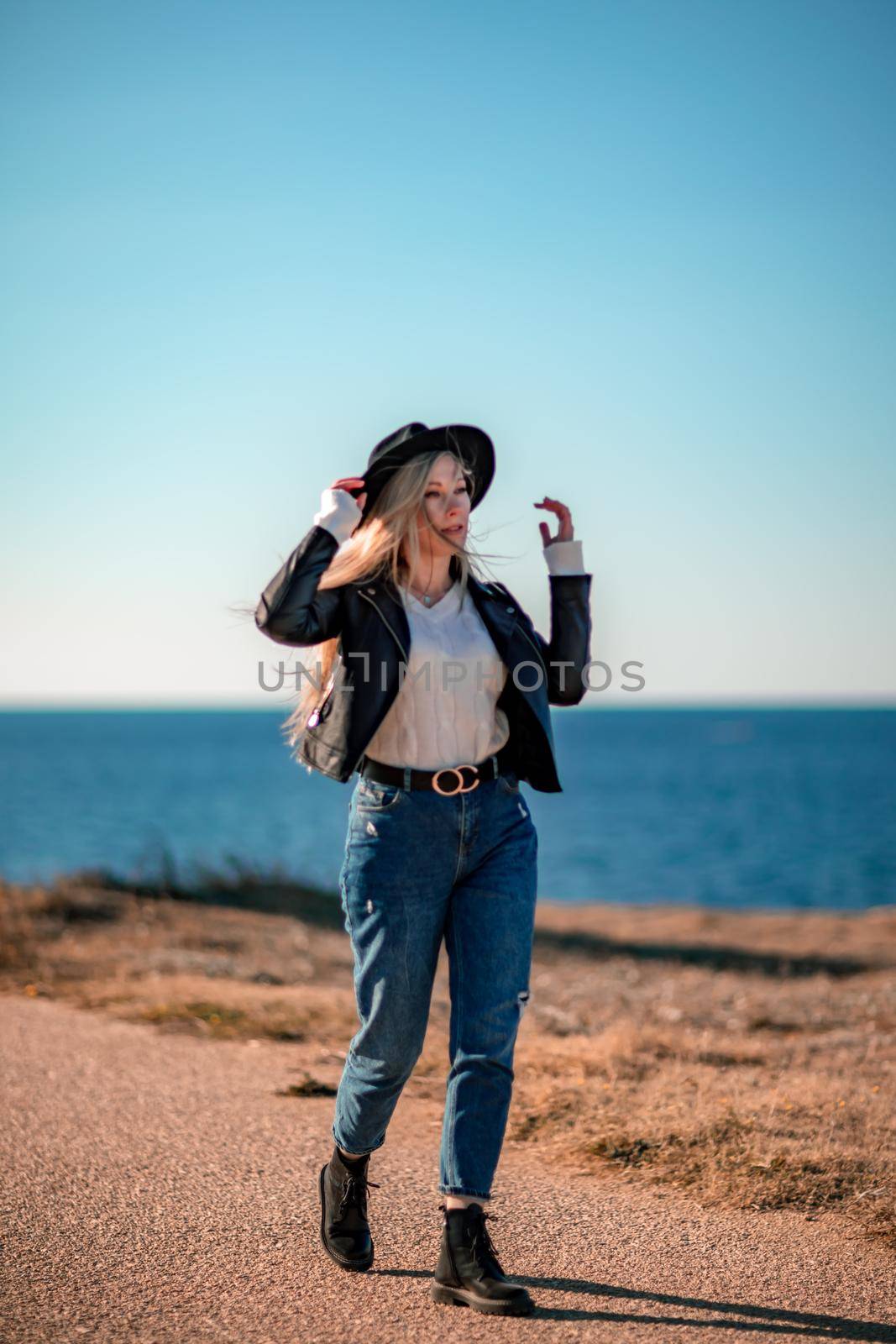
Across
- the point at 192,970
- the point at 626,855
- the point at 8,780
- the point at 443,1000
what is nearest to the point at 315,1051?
the point at 443,1000

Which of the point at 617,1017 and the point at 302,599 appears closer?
the point at 302,599

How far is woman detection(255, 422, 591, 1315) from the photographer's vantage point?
3.38 m

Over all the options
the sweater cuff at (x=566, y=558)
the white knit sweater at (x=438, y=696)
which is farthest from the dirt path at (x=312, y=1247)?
the sweater cuff at (x=566, y=558)

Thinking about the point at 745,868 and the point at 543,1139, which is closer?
the point at 543,1139

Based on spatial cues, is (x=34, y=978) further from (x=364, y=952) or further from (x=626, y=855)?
(x=626, y=855)

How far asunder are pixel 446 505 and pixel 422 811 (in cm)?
94

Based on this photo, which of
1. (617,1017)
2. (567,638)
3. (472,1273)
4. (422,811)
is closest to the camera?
(472,1273)

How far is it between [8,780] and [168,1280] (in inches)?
2962

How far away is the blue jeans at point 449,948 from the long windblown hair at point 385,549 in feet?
1.37

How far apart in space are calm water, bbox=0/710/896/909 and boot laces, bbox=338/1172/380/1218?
8817 millimetres

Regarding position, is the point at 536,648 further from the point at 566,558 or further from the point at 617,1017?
the point at 617,1017

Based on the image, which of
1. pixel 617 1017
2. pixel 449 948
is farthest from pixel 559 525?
pixel 617 1017

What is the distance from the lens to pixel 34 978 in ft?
25.1

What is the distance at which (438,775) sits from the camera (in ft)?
11.2
